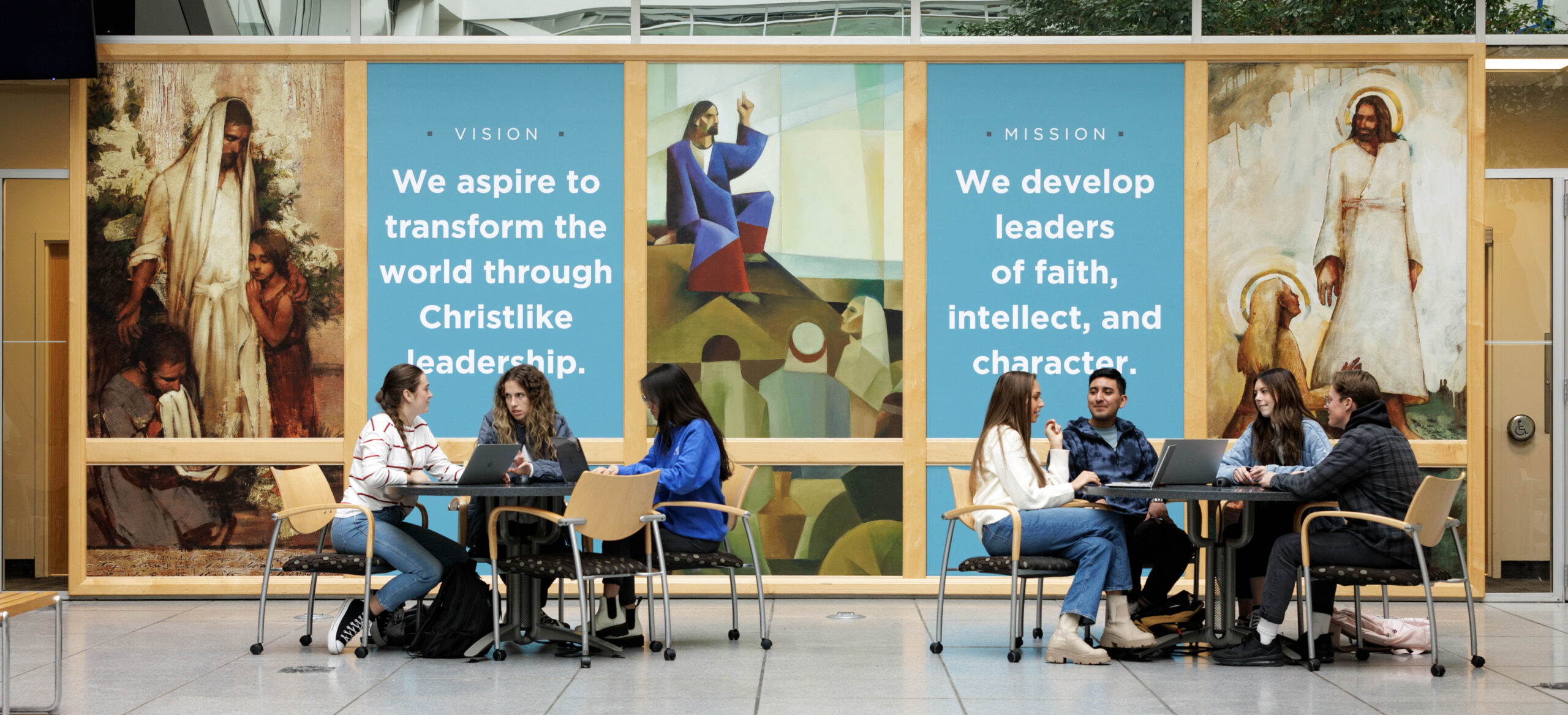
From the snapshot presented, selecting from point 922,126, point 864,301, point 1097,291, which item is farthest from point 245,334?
point 1097,291

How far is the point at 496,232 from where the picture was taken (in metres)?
7.40

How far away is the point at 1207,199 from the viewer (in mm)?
7316

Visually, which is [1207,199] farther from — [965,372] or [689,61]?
[689,61]

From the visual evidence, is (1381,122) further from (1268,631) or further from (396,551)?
(396,551)

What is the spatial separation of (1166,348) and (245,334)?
5.13 meters

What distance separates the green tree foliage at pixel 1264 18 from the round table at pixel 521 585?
3704mm

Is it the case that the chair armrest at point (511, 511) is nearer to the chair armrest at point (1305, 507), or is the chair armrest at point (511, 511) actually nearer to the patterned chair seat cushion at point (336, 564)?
the patterned chair seat cushion at point (336, 564)

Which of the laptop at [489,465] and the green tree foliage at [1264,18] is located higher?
the green tree foliage at [1264,18]

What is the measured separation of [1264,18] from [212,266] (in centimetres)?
606

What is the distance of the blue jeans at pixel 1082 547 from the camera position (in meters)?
5.29

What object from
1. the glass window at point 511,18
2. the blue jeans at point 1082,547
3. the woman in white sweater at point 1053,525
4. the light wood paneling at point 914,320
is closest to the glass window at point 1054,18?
the light wood paneling at point 914,320

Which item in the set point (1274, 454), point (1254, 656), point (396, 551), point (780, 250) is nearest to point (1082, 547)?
point (1254, 656)

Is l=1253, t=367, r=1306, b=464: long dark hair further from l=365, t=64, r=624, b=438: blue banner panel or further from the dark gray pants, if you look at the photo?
l=365, t=64, r=624, b=438: blue banner panel

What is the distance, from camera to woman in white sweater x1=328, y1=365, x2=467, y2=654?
5.51 m
